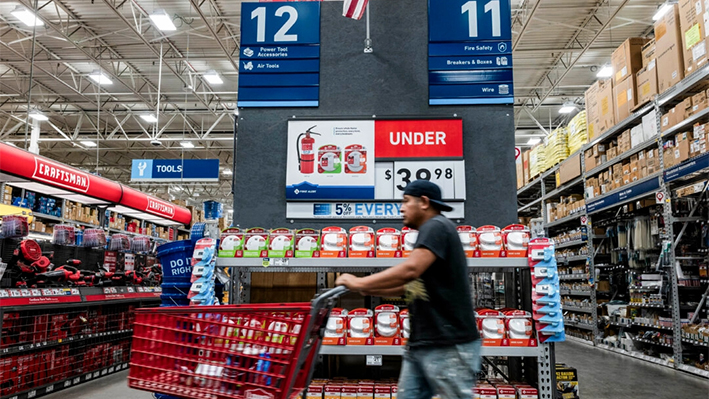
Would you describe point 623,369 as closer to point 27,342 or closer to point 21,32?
point 27,342

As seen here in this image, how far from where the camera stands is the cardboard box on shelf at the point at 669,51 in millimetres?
6375

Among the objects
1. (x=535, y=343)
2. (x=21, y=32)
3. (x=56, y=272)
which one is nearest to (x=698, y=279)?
(x=535, y=343)

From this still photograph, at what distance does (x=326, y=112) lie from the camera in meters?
3.97

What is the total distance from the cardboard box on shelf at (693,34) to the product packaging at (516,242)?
437 cm

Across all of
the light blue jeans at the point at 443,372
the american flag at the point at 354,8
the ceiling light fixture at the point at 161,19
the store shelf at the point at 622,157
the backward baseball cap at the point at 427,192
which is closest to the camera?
the light blue jeans at the point at 443,372

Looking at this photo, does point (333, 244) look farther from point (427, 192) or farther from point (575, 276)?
point (575, 276)

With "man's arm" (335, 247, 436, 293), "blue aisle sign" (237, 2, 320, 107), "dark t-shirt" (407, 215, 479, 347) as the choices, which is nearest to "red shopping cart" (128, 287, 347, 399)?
"man's arm" (335, 247, 436, 293)

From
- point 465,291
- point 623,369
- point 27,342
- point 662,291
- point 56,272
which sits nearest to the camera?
point 465,291

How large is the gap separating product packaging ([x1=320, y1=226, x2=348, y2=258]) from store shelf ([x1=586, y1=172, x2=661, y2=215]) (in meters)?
5.46

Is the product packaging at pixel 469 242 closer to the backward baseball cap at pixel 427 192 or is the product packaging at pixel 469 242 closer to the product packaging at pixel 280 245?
the backward baseball cap at pixel 427 192

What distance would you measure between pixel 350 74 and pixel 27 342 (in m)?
3.92

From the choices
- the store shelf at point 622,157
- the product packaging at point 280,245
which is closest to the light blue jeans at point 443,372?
the product packaging at point 280,245

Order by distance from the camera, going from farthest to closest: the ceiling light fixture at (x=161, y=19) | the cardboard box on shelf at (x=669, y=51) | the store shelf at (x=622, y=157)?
the ceiling light fixture at (x=161, y=19) < the store shelf at (x=622, y=157) < the cardboard box on shelf at (x=669, y=51)

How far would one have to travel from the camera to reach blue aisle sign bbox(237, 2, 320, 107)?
3959 mm
